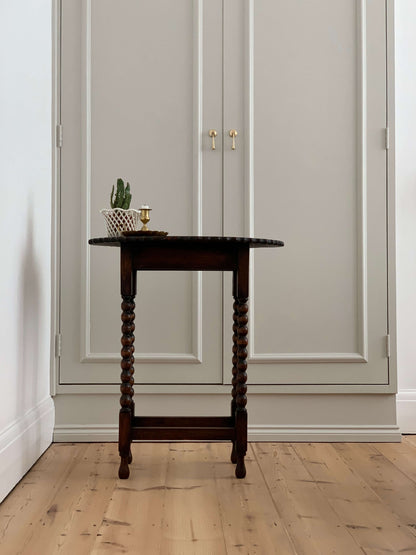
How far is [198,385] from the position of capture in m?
2.54

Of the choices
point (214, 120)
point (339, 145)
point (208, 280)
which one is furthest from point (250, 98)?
point (208, 280)

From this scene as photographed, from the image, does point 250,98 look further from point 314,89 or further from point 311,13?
point 311,13

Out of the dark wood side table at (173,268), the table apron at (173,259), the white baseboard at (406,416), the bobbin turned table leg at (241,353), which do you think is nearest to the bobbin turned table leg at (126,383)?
the dark wood side table at (173,268)

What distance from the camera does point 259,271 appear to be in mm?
2580

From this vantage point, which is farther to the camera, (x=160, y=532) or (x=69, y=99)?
(x=69, y=99)

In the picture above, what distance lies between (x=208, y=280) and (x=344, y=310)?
56 centimetres

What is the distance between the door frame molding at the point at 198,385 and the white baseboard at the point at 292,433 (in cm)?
15

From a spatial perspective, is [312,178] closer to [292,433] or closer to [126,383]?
[292,433]

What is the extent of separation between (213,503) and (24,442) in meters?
0.68

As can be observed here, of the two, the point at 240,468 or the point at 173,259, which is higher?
the point at 173,259

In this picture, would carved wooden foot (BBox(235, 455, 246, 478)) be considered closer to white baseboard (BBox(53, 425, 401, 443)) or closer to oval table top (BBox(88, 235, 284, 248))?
white baseboard (BBox(53, 425, 401, 443))

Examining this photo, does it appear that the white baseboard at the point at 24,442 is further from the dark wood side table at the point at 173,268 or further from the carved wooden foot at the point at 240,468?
the carved wooden foot at the point at 240,468

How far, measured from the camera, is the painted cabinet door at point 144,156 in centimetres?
255

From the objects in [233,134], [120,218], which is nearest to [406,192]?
[233,134]
